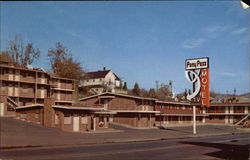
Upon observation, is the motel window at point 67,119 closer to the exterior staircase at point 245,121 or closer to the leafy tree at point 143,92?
the exterior staircase at point 245,121

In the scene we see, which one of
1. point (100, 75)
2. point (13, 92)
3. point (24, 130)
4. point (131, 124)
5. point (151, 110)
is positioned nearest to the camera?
point (24, 130)

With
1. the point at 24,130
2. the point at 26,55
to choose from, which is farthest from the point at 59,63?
the point at 24,130

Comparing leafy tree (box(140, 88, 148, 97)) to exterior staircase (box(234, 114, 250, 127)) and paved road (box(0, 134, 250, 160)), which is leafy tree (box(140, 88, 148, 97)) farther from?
paved road (box(0, 134, 250, 160))

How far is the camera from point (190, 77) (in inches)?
2127

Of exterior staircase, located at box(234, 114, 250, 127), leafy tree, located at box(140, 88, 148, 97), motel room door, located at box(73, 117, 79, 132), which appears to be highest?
leafy tree, located at box(140, 88, 148, 97)

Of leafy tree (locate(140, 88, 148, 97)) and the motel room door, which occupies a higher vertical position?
leafy tree (locate(140, 88, 148, 97))

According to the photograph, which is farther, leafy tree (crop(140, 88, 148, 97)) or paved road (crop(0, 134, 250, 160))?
leafy tree (crop(140, 88, 148, 97))

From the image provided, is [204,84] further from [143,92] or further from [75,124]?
[143,92]

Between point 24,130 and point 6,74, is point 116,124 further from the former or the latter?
point 24,130

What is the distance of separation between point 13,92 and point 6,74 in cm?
345

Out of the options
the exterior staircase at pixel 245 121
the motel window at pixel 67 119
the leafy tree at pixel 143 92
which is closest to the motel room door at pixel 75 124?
the motel window at pixel 67 119

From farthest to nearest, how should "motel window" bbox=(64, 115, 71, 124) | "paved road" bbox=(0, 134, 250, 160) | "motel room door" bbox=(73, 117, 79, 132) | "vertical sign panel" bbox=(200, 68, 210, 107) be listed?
"vertical sign panel" bbox=(200, 68, 210, 107), "motel room door" bbox=(73, 117, 79, 132), "motel window" bbox=(64, 115, 71, 124), "paved road" bbox=(0, 134, 250, 160)

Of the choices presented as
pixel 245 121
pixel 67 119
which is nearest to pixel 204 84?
pixel 245 121

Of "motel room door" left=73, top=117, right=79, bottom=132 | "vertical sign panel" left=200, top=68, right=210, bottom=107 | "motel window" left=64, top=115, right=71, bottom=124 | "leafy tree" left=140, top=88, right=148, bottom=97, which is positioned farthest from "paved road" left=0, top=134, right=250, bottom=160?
"leafy tree" left=140, top=88, right=148, bottom=97
